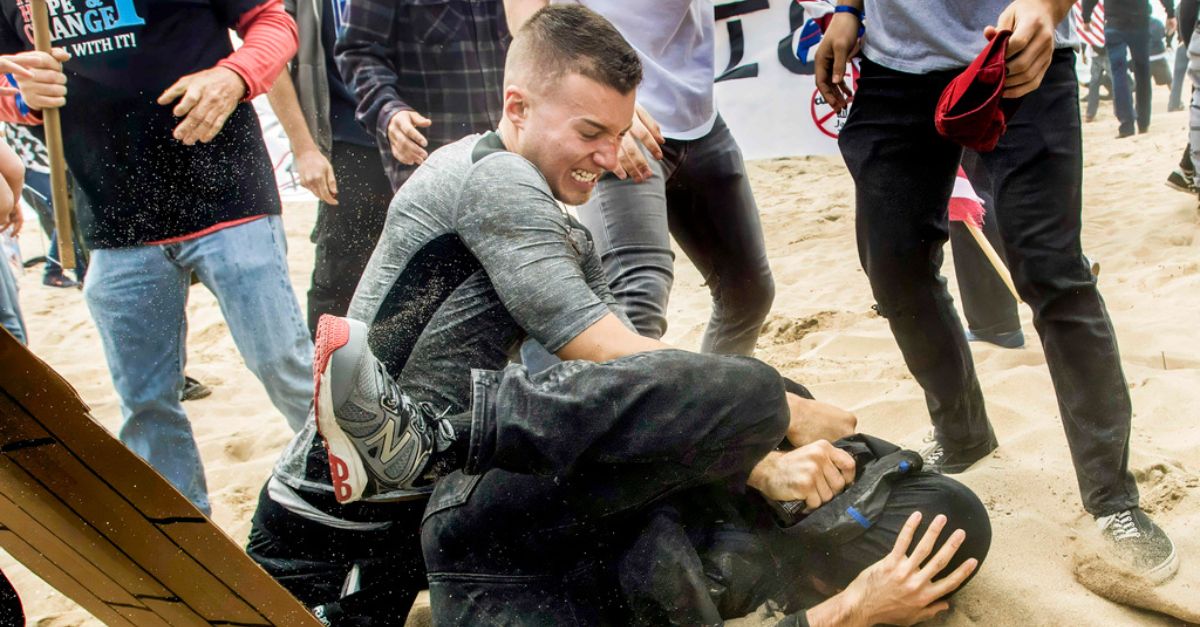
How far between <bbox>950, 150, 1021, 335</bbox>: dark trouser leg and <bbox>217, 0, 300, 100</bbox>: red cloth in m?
2.18

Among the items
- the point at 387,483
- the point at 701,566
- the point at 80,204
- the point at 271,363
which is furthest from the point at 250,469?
the point at 701,566

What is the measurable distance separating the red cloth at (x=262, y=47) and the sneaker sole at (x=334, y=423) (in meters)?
1.20

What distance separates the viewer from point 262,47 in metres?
2.59

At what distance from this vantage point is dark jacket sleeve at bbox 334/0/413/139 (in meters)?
2.85

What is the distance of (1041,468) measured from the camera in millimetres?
2389

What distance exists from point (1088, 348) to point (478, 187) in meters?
1.26

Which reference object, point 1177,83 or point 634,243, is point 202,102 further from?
point 1177,83

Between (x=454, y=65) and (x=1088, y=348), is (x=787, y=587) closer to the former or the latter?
(x=1088, y=348)

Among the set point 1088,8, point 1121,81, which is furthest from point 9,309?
point 1088,8

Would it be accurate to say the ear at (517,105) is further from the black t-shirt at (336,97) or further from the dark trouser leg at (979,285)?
the dark trouser leg at (979,285)

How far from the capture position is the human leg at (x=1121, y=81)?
7.25 metres

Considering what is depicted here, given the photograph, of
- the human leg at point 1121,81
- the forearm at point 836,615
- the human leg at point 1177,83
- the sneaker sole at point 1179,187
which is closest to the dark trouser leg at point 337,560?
the forearm at point 836,615

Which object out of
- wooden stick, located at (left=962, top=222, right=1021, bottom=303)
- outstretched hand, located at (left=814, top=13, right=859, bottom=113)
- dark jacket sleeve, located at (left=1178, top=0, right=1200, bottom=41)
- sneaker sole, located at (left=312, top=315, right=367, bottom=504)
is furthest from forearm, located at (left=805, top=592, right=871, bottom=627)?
dark jacket sleeve, located at (left=1178, top=0, right=1200, bottom=41)

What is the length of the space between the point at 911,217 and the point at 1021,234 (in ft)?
0.85
